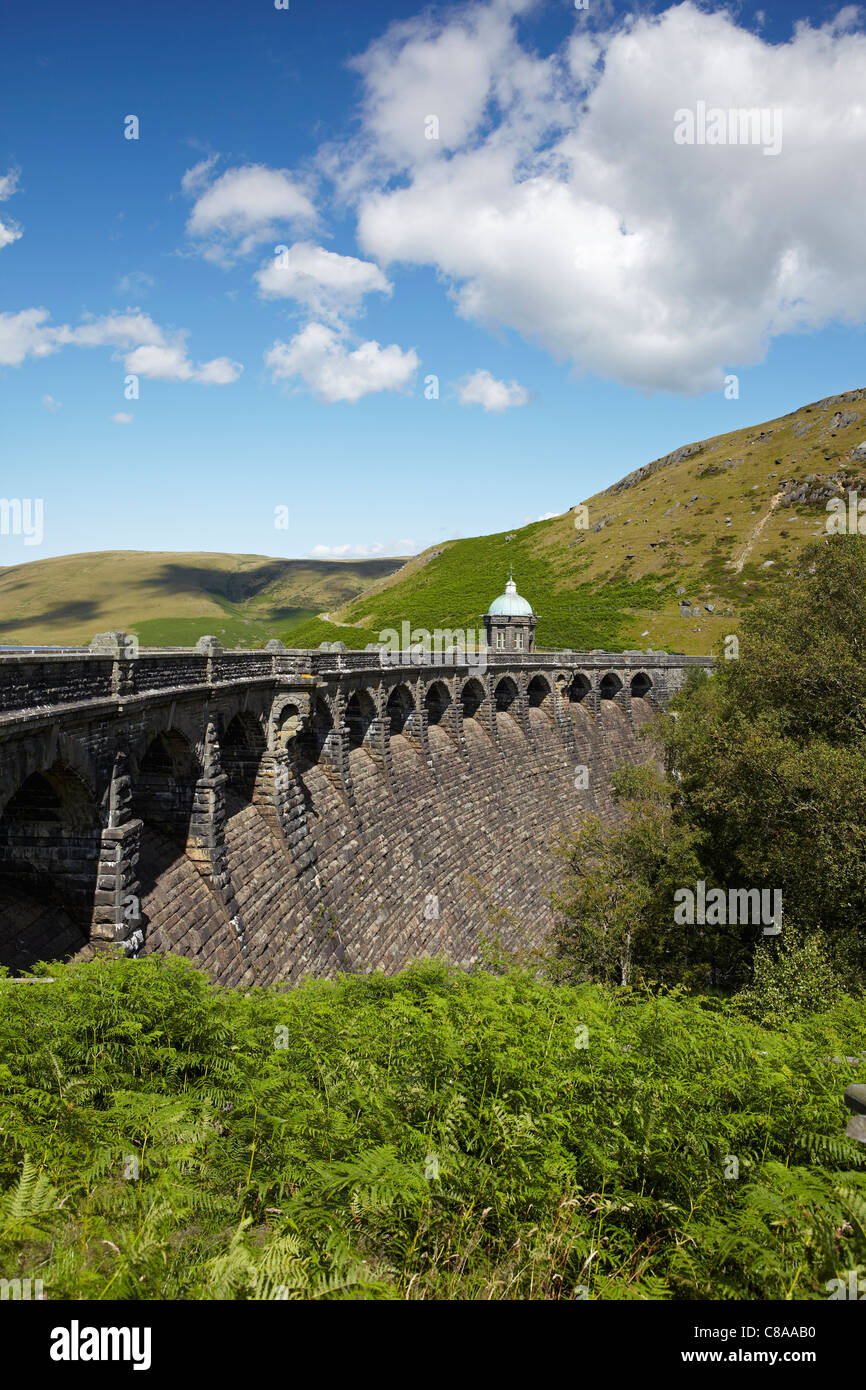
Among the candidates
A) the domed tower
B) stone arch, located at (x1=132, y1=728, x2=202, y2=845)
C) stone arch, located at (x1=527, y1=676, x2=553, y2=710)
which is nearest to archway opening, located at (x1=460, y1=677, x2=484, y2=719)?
stone arch, located at (x1=527, y1=676, x2=553, y2=710)

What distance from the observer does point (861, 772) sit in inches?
836

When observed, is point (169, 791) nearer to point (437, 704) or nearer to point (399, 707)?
point (399, 707)

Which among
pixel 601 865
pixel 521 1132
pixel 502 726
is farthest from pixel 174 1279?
pixel 502 726

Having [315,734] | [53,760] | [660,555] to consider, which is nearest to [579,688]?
Result: [315,734]

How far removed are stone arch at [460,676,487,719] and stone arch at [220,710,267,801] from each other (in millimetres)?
24321

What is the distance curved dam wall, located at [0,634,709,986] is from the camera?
45.8 ft

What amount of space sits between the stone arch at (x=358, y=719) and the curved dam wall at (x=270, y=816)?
3.6 inches

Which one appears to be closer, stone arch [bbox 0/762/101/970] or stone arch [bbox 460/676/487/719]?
stone arch [bbox 0/762/101/970]

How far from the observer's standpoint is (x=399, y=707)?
122 ft

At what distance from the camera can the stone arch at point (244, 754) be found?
910 inches

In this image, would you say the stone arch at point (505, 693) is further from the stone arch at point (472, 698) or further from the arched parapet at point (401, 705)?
the arched parapet at point (401, 705)

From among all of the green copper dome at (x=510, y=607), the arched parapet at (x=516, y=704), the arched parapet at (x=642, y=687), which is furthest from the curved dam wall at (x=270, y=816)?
the arched parapet at (x=642, y=687)

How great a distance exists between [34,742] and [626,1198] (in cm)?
1080

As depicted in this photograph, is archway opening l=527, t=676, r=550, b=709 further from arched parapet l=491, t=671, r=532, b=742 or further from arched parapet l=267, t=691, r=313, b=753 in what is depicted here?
arched parapet l=267, t=691, r=313, b=753
